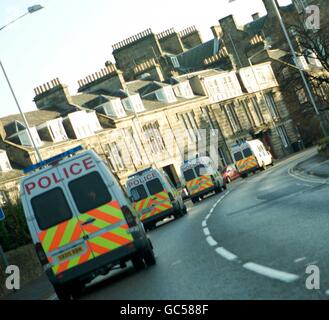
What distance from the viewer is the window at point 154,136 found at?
60.0m

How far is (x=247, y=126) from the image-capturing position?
72.2 meters

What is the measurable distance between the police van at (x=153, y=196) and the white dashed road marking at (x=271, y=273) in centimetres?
1731

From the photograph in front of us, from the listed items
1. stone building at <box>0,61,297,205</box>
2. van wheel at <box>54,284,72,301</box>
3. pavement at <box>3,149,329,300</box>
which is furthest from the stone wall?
stone building at <box>0,61,297,205</box>

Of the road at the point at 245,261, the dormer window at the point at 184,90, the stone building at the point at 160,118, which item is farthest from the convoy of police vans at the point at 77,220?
the dormer window at the point at 184,90

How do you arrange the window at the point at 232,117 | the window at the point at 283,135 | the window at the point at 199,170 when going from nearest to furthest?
the window at the point at 199,170 → the window at the point at 232,117 → the window at the point at 283,135

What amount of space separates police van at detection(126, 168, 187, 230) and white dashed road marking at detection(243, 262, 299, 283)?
17.3 m

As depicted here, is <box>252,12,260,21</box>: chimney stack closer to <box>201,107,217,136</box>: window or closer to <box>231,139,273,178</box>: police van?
<box>201,107,217,136</box>: window

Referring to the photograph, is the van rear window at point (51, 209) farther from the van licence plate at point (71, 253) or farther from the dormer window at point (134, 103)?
the dormer window at point (134, 103)

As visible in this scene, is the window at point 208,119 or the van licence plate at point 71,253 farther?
the window at point 208,119

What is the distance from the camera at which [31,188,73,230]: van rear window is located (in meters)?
12.3

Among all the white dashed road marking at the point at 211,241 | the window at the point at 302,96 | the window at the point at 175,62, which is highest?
the window at the point at 175,62

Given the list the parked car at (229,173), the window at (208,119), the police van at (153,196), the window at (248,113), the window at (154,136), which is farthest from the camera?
the window at (248,113)

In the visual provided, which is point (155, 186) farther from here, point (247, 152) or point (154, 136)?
point (154, 136)
